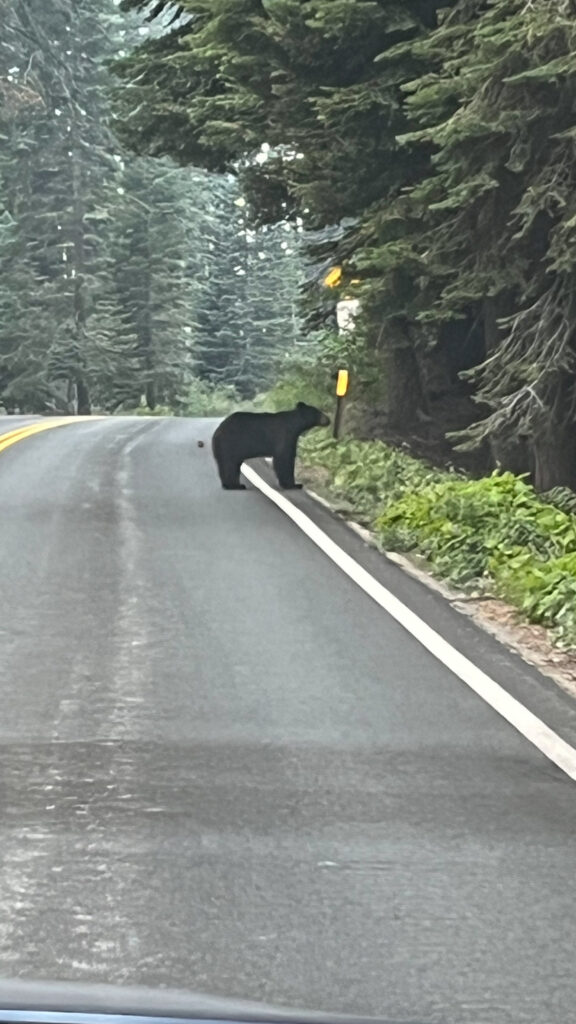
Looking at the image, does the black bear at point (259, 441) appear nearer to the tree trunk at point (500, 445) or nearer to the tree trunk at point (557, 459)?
the tree trunk at point (500, 445)

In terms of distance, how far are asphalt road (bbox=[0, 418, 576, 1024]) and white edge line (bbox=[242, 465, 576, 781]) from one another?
99 millimetres

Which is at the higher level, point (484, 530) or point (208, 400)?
point (484, 530)

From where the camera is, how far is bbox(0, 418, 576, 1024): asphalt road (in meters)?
4.46

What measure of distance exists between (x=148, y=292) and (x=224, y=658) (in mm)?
60711

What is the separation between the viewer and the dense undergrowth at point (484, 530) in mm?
10664

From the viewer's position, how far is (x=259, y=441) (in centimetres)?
1836

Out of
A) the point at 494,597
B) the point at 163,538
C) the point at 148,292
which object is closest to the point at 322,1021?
the point at 494,597

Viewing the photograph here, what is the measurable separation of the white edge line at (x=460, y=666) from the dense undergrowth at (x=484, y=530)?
25.1 inches

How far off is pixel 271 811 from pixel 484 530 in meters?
7.51

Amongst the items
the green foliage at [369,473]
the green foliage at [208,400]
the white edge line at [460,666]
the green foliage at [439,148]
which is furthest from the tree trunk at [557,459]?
the green foliage at [208,400]

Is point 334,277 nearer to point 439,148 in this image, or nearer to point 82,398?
point 439,148

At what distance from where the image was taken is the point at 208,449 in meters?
26.1

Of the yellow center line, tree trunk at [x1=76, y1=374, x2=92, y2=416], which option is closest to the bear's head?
the yellow center line

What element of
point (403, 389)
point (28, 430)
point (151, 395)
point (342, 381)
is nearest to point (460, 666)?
point (342, 381)
